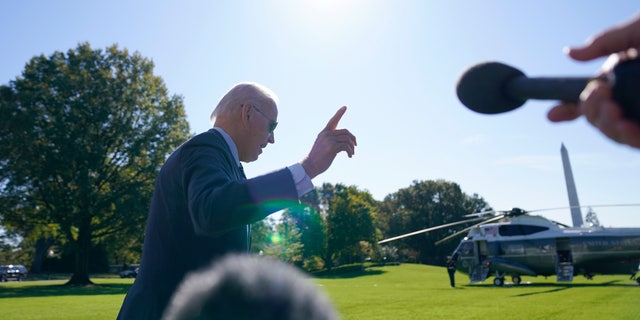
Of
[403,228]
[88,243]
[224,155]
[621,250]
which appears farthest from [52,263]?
[224,155]

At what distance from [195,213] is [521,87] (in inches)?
53.3

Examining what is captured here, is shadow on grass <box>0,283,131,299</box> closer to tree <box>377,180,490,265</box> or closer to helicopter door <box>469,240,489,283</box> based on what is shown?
helicopter door <box>469,240,489,283</box>

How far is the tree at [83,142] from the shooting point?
3712 cm

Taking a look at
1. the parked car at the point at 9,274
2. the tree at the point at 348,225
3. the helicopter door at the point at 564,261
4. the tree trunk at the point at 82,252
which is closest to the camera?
the helicopter door at the point at 564,261

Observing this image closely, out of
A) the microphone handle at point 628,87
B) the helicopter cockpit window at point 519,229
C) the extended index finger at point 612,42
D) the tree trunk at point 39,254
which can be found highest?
the tree trunk at point 39,254

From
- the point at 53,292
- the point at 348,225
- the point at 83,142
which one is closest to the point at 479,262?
the point at 53,292

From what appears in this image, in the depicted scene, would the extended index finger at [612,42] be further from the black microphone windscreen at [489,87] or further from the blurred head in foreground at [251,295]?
the blurred head in foreground at [251,295]

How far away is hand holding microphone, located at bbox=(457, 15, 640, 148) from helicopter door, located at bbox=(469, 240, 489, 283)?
1282 inches

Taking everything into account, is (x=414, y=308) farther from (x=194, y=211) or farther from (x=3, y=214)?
(x=3, y=214)

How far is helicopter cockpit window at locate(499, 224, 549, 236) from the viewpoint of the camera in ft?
103

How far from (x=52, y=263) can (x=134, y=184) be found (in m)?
52.6

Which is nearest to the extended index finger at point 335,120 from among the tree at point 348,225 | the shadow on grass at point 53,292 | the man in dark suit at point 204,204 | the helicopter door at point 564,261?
the man in dark suit at point 204,204

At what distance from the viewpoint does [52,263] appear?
82125mm

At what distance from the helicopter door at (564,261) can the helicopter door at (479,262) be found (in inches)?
154
